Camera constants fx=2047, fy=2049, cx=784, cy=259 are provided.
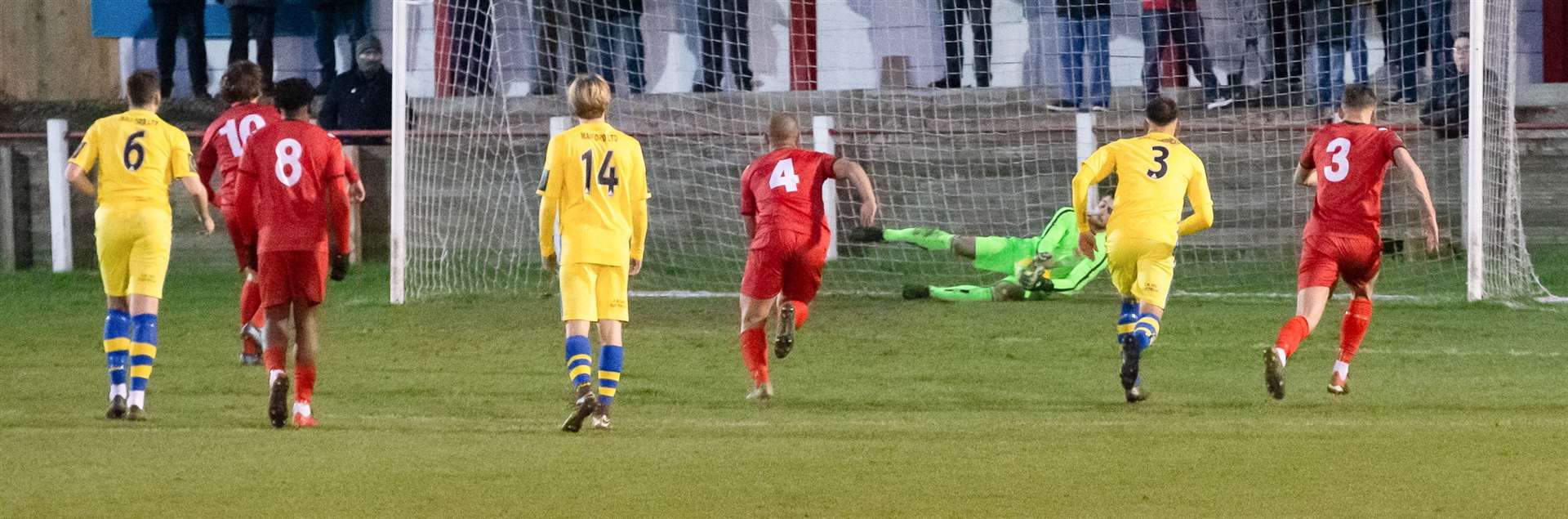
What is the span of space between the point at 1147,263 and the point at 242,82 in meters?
4.36

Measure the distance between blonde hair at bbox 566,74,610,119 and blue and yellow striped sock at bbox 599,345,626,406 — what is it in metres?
0.96

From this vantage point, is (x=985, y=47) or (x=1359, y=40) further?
(x=985, y=47)

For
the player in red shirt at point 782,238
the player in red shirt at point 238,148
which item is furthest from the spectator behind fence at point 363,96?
the player in red shirt at point 782,238

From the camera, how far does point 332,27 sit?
62.4ft

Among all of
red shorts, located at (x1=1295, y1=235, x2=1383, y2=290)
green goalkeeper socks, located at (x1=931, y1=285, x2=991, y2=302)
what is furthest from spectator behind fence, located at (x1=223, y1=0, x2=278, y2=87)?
red shorts, located at (x1=1295, y1=235, x2=1383, y2=290)

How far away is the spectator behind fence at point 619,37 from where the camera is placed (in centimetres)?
1742

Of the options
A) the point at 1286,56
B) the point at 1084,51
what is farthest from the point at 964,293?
the point at 1286,56

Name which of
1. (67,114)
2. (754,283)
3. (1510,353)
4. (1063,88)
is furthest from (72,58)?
(1510,353)

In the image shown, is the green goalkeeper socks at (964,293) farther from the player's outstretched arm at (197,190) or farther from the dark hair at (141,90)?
the dark hair at (141,90)

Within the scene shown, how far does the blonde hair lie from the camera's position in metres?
8.21

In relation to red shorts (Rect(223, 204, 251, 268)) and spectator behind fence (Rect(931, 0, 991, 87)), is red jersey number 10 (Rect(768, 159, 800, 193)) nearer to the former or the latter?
red shorts (Rect(223, 204, 251, 268))

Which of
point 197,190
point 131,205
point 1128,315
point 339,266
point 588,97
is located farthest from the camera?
point 1128,315

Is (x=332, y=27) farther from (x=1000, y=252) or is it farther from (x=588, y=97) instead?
(x=588, y=97)

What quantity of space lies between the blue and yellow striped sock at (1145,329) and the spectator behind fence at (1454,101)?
19.8 feet
